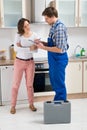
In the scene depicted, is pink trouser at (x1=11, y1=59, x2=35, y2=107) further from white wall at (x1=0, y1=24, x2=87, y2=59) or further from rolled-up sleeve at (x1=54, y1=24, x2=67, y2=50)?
white wall at (x1=0, y1=24, x2=87, y2=59)

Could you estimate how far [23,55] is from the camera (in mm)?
3654

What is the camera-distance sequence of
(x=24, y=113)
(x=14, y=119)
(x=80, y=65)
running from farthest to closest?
(x=80, y=65)
(x=24, y=113)
(x=14, y=119)

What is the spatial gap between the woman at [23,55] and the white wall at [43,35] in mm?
865

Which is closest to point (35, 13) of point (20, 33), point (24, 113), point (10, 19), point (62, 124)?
point (10, 19)

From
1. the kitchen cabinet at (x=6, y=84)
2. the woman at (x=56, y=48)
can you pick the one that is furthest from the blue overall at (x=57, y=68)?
the kitchen cabinet at (x=6, y=84)

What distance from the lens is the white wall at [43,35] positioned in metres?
4.48

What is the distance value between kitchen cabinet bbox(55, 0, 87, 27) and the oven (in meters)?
0.90

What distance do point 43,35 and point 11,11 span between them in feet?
2.65

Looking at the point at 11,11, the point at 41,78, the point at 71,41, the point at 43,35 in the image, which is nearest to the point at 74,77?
the point at 41,78

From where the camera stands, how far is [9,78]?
4066 millimetres

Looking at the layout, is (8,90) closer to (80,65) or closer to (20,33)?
(20,33)

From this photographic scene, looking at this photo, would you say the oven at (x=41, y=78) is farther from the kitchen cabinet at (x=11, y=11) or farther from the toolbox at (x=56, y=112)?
the toolbox at (x=56, y=112)

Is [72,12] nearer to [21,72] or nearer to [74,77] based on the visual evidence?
[74,77]

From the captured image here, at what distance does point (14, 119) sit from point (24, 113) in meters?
0.28
